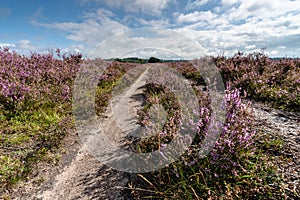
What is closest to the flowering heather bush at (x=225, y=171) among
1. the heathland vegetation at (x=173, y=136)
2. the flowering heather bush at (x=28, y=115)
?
the heathland vegetation at (x=173, y=136)

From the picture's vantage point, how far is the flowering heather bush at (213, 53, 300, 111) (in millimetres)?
5762

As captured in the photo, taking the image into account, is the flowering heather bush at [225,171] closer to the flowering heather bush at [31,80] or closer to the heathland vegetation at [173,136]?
the heathland vegetation at [173,136]

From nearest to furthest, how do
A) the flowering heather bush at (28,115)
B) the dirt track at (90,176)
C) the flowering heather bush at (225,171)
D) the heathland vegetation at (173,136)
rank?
the flowering heather bush at (225,171)
the heathland vegetation at (173,136)
the dirt track at (90,176)
the flowering heather bush at (28,115)

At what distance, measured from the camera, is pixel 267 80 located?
7336 mm

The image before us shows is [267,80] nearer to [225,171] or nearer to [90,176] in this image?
[225,171]

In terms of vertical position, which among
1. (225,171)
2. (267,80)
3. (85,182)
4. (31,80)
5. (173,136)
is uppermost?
(31,80)

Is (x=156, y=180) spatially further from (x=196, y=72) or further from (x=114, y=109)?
(x=196, y=72)

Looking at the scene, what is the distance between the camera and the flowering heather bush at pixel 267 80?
5762mm

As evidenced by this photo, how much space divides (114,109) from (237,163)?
16.8ft

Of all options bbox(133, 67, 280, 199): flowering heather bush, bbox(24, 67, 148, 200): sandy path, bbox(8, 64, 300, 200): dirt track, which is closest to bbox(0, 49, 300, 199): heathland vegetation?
bbox(133, 67, 280, 199): flowering heather bush

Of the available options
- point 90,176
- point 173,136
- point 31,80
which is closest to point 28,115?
point 31,80

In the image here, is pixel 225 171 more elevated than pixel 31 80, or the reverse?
pixel 31 80

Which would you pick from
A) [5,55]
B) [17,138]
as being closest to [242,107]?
[17,138]

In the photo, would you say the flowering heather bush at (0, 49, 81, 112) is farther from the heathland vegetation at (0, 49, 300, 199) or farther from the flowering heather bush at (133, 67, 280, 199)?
the flowering heather bush at (133, 67, 280, 199)
